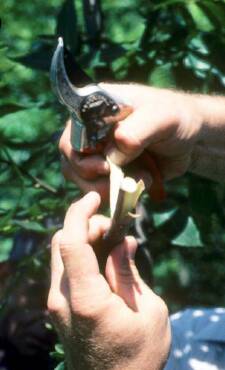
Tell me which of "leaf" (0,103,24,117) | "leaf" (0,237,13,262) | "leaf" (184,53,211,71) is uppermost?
"leaf" (184,53,211,71)

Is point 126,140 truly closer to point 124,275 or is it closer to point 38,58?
point 124,275

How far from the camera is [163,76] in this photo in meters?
1.56

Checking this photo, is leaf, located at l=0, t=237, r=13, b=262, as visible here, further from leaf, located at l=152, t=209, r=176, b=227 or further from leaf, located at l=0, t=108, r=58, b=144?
leaf, located at l=152, t=209, r=176, b=227

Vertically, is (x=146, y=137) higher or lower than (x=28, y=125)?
higher

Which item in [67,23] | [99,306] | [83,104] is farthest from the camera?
[67,23]

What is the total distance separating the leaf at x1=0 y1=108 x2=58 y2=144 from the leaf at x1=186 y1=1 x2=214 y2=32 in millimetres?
450

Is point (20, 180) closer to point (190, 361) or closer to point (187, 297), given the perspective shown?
point (190, 361)

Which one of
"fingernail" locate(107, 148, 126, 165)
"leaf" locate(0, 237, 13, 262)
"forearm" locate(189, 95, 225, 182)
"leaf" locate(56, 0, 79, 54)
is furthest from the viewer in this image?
"leaf" locate(0, 237, 13, 262)

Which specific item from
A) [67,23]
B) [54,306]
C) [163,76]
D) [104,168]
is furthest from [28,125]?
[54,306]

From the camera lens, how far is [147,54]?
1.61m

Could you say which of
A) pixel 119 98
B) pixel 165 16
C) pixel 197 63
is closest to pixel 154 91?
pixel 119 98

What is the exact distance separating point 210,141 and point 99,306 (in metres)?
0.56

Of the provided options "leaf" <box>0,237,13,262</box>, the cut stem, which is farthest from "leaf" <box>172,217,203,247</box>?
the cut stem

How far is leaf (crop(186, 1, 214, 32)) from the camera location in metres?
1.43
